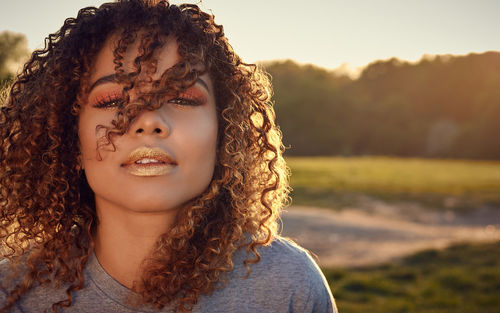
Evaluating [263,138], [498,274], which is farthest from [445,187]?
[263,138]

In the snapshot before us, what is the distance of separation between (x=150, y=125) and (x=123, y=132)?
0.11 meters

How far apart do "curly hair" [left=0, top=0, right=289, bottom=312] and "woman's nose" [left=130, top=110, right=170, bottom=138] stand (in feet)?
0.10

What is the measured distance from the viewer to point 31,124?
210cm

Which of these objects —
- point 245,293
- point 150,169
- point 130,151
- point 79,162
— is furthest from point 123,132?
point 245,293

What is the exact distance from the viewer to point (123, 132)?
5.99 ft

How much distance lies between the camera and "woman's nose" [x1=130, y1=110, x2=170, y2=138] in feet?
5.96

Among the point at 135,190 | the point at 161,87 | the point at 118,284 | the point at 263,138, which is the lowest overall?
the point at 118,284

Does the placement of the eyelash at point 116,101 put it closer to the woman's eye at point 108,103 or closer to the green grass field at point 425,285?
the woman's eye at point 108,103

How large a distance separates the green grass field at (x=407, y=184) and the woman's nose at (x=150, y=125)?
1103 cm

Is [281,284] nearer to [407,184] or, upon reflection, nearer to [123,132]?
[123,132]

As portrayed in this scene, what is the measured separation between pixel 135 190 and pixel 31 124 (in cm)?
66

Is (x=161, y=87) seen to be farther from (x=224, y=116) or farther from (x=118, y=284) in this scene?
(x=118, y=284)

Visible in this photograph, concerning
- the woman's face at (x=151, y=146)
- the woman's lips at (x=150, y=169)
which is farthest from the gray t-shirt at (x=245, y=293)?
the woman's lips at (x=150, y=169)

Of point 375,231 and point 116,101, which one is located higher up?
point 116,101
